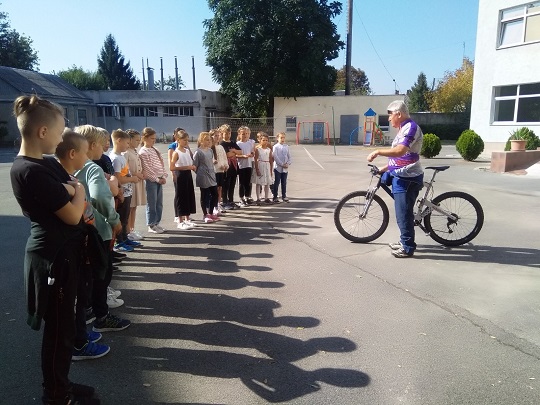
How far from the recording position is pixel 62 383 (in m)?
2.35

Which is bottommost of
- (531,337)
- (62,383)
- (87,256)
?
(531,337)

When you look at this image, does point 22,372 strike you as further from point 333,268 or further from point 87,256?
point 333,268

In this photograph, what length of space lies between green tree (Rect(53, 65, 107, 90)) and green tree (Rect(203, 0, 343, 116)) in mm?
28779

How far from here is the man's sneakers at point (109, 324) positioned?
344 centimetres

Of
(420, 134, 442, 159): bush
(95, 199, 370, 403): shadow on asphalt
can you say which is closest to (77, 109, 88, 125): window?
(420, 134, 442, 159): bush

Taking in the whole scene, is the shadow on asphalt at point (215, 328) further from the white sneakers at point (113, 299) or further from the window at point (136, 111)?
the window at point (136, 111)

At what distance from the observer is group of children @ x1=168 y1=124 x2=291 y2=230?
22.6ft

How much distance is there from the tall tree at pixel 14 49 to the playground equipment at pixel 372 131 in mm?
43473

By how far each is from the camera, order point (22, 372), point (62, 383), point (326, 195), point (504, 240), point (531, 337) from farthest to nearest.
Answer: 1. point (326, 195)
2. point (504, 240)
3. point (531, 337)
4. point (22, 372)
5. point (62, 383)

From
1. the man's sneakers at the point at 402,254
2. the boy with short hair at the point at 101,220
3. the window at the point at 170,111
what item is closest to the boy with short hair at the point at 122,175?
the boy with short hair at the point at 101,220

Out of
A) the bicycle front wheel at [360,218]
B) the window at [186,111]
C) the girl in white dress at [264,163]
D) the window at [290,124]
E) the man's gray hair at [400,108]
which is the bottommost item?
the bicycle front wheel at [360,218]

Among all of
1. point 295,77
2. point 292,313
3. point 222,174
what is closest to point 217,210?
point 222,174

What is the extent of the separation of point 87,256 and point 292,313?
1.91 metres

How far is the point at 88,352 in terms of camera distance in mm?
3033
